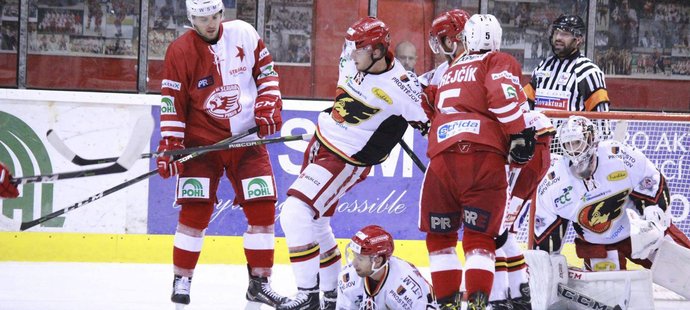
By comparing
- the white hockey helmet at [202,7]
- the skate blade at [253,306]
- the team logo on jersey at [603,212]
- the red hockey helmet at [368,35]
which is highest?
the white hockey helmet at [202,7]

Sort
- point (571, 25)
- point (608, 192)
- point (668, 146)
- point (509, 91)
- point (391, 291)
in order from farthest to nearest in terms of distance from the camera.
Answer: point (668, 146) < point (571, 25) < point (608, 192) < point (391, 291) < point (509, 91)

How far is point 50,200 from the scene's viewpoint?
6488mm

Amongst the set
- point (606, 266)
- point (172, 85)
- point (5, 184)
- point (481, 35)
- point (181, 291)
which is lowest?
point (181, 291)

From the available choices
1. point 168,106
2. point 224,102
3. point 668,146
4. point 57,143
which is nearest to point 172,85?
point 168,106

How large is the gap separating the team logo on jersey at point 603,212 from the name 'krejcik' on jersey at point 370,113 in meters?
0.92

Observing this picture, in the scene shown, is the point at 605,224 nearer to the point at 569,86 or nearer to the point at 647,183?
the point at 647,183

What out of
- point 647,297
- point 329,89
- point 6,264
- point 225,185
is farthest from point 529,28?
point 6,264

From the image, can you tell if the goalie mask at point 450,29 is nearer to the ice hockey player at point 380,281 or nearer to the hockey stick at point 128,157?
the ice hockey player at point 380,281

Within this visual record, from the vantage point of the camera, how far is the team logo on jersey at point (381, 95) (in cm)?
478

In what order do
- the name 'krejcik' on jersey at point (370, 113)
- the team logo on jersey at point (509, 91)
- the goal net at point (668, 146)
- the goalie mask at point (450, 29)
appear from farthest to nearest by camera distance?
the goal net at point (668, 146), the name 'krejcik' on jersey at point (370, 113), the goalie mask at point (450, 29), the team logo on jersey at point (509, 91)

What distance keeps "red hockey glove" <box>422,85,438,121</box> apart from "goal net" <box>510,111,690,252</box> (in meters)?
1.48

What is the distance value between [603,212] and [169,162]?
73.5 inches

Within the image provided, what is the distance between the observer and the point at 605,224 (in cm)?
521

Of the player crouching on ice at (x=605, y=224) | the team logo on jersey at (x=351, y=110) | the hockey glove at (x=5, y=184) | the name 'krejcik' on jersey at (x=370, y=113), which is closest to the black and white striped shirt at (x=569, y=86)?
the player crouching on ice at (x=605, y=224)
